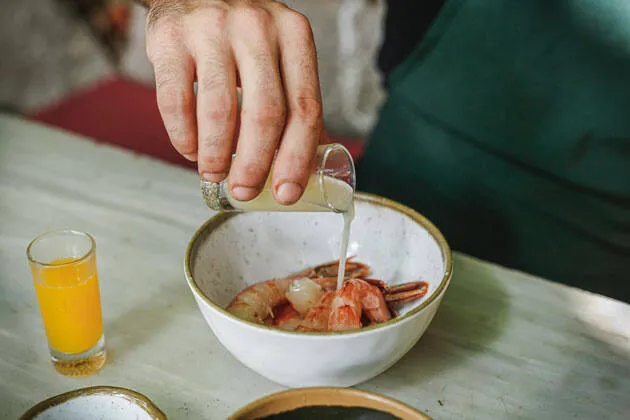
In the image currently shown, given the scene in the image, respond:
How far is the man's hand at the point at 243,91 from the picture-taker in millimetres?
710

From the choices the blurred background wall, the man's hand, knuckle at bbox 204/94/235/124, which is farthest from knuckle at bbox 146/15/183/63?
the blurred background wall

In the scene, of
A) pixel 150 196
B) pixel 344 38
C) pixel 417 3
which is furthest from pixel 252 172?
pixel 344 38

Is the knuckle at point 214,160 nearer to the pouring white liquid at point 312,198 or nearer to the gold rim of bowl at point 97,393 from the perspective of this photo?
the pouring white liquid at point 312,198

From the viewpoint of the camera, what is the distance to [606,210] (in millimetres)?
1297

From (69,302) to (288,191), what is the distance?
0.32 meters

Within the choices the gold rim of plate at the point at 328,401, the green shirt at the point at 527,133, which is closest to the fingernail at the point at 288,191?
the gold rim of plate at the point at 328,401

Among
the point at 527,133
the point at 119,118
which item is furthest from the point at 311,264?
the point at 119,118

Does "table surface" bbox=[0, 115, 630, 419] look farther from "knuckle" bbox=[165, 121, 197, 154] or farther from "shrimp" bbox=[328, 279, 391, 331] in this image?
"knuckle" bbox=[165, 121, 197, 154]

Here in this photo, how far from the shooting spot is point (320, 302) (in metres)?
0.83

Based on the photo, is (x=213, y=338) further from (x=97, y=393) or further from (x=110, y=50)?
(x=110, y=50)

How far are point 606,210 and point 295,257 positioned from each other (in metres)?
0.69

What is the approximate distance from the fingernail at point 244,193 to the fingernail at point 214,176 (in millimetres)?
27

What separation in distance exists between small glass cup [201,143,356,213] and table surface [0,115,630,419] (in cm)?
21

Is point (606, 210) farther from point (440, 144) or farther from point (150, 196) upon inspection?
point (150, 196)
